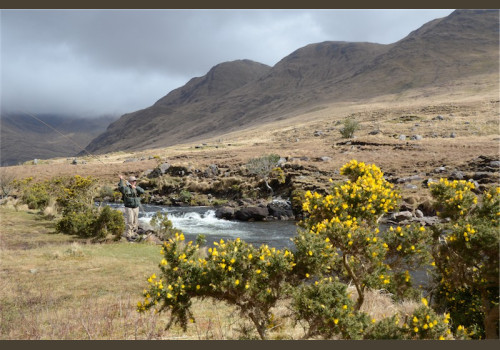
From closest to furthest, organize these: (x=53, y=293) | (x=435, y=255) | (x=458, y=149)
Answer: (x=435, y=255) < (x=53, y=293) < (x=458, y=149)

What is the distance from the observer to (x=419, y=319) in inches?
190

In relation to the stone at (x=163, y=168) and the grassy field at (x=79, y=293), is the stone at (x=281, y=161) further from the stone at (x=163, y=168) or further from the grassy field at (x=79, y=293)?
the grassy field at (x=79, y=293)

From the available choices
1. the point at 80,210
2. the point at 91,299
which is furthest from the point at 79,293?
the point at 80,210

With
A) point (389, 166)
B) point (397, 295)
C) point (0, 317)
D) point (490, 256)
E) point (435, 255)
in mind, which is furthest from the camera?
point (389, 166)

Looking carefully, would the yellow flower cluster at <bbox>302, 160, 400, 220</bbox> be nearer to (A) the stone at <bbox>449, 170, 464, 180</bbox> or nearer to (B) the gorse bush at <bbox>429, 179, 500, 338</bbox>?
(B) the gorse bush at <bbox>429, 179, 500, 338</bbox>

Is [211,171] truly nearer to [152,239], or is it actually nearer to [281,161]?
[281,161]

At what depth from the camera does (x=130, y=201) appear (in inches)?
651

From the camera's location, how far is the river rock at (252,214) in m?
32.0

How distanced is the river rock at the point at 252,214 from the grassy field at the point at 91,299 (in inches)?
604

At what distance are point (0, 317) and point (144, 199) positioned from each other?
37180 millimetres

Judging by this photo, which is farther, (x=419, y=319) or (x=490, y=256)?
(x=490, y=256)

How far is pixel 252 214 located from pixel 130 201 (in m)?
17.0

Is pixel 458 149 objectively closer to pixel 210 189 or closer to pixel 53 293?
pixel 210 189

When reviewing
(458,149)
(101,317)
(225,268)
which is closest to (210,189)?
(458,149)
